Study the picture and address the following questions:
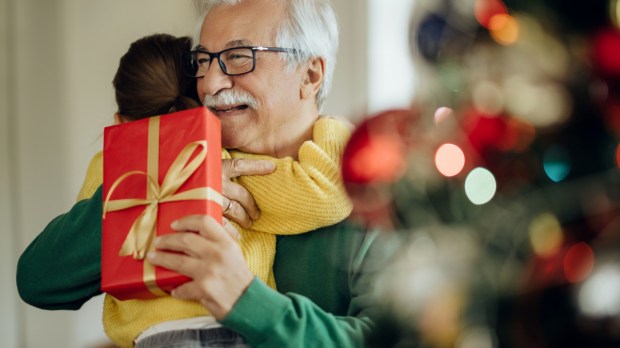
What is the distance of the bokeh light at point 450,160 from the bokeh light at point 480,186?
0.05 ft

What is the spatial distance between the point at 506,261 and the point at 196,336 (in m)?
0.80

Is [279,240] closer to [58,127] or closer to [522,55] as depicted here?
[522,55]

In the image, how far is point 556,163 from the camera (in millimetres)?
511

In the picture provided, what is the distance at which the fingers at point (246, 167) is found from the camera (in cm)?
133

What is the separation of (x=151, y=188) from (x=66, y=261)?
35cm

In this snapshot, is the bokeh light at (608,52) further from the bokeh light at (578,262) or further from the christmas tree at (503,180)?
the bokeh light at (578,262)

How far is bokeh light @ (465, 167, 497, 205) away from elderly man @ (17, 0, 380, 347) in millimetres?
585

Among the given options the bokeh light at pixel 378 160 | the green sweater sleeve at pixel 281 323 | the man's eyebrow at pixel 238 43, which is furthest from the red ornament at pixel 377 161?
the man's eyebrow at pixel 238 43

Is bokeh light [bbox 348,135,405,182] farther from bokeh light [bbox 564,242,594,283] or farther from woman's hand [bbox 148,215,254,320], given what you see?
woman's hand [bbox 148,215,254,320]

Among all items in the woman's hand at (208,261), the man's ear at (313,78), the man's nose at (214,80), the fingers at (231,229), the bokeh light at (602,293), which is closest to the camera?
the bokeh light at (602,293)

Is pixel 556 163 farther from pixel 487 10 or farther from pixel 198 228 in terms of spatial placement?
pixel 198 228

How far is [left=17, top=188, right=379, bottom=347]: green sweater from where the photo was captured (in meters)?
1.25

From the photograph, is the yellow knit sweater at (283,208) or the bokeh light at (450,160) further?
the yellow knit sweater at (283,208)

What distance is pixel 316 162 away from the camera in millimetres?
1342
